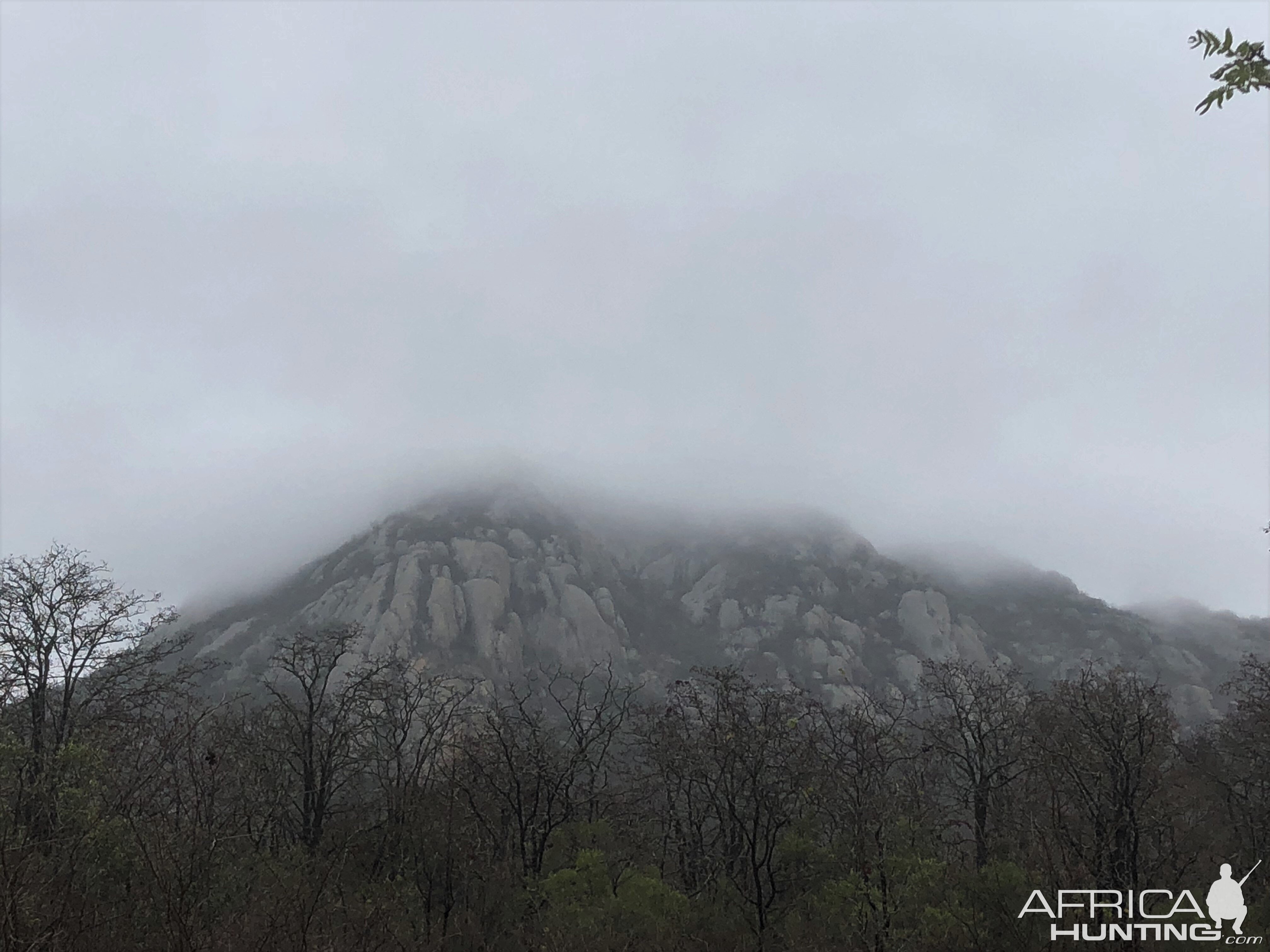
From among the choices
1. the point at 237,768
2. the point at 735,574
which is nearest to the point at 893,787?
the point at 237,768

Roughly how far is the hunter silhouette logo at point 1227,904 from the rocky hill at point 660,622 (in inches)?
4986

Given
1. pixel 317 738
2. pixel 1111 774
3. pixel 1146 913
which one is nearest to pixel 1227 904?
pixel 1146 913

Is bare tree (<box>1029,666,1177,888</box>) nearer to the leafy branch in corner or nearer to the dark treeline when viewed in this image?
the dark treeline

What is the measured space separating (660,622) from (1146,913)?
171 m

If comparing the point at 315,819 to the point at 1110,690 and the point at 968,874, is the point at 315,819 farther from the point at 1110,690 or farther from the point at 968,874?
the point at 1110,690

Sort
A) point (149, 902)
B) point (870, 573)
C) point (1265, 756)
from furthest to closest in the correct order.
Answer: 1. point (870, 573)
2. point (1265, 756)
3. point (149, 902)

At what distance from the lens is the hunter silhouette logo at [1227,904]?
1606 centimetres

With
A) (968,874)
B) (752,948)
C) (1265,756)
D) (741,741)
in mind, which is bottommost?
(1265,756)

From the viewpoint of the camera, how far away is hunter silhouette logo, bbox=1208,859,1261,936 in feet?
52.7

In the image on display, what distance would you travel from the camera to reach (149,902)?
13.6 metres

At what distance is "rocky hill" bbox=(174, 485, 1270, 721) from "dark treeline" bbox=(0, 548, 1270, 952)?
10525cm

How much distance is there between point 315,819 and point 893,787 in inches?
852

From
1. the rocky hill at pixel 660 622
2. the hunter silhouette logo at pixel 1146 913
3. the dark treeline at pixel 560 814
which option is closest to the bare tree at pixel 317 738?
the dark treeline at pixel 560 814

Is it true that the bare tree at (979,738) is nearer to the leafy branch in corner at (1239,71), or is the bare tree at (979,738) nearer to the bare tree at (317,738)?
the bare tree at (317,738)
